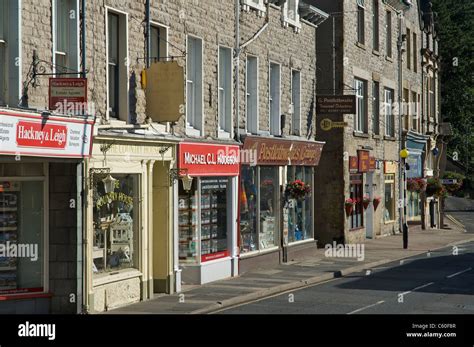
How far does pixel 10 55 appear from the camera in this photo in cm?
1653

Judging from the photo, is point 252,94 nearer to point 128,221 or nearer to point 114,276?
point 128,221

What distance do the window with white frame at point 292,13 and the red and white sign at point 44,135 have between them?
13.5 m

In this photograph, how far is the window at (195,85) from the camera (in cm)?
2400

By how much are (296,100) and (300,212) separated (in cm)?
387

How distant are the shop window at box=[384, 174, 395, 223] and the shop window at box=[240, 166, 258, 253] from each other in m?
17.6

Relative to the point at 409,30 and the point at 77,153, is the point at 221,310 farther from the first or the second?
the point at 409,30

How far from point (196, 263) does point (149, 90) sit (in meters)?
5.27

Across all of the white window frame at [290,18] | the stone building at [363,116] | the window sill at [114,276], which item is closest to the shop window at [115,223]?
the window sill at [114,276]

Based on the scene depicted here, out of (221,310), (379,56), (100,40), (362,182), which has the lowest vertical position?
(221,310)

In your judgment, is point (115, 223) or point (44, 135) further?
point (115, 223)

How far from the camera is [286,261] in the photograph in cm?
2966

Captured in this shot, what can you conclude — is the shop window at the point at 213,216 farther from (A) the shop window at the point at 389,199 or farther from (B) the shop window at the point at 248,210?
(A) the shop window at the point at 389,199

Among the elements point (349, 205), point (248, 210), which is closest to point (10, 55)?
point (248, 210)
